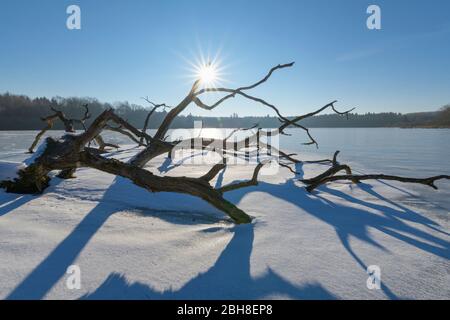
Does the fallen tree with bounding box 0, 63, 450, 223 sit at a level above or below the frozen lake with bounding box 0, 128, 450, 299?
above

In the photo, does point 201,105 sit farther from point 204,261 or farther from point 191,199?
point 204,261

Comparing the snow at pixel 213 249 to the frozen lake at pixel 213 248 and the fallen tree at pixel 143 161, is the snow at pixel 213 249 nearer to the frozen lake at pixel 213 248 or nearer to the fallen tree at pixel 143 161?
the frozen lake at pixel 213 248

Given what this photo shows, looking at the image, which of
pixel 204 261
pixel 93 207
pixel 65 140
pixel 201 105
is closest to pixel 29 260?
pixel 204 261

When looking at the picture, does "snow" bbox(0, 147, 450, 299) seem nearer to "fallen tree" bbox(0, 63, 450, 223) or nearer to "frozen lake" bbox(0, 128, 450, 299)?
"frozen lake" bbox(0, 128, 450, 299)

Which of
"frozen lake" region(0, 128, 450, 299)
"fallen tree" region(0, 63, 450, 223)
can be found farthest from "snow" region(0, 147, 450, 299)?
"fallen tree" region(0, 63, 450, 223)

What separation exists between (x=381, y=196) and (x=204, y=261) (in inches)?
135

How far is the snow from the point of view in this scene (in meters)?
1.44

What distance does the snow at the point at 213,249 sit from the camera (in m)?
1.44

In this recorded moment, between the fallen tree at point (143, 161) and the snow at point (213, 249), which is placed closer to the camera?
the snow at point (213, 249)

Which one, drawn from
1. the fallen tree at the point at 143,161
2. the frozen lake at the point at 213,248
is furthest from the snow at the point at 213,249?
the fallen tree at the point at 143,161

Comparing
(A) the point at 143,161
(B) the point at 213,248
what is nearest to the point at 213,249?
(B) the point at 213,248

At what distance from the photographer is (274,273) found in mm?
1616

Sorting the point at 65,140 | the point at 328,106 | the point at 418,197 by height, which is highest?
the point at 328,106

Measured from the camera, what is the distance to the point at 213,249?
1953 mm
